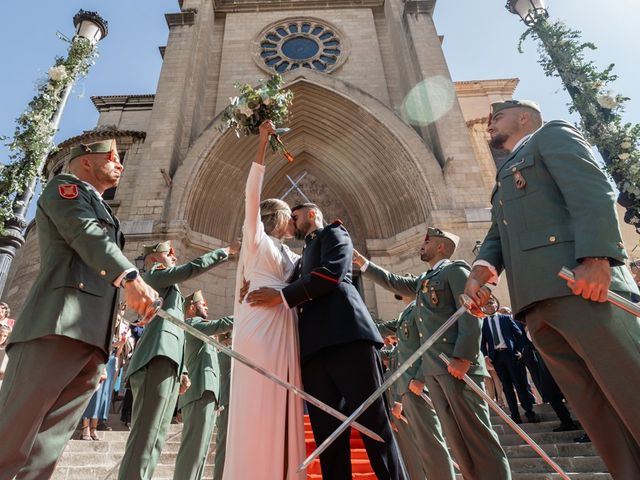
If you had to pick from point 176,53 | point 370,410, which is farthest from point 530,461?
point 176,53

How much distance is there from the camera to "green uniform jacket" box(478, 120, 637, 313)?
6.57 ft

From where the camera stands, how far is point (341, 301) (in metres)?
2.67

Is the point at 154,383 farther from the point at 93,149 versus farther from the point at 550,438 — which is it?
the point at 550,438

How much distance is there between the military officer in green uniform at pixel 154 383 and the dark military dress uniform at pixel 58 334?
0.84 metres

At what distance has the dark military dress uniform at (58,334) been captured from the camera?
6.84 feet

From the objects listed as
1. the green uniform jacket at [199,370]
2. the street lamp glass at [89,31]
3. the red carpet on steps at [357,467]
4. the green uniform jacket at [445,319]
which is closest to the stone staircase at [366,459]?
the red carpet on steps at [357,467]

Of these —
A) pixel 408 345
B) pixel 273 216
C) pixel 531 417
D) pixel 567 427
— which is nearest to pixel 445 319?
pixel 408 345

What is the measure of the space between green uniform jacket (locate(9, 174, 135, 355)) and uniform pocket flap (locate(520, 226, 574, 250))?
211cm

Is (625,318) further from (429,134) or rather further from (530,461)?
(429,134)

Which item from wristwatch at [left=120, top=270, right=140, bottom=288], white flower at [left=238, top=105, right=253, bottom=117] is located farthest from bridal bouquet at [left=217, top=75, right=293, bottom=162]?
wristwatch at [left=120, top=270, right=140, bottom=288]

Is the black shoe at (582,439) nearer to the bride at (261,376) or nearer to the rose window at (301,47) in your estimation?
the bride at (261,376)

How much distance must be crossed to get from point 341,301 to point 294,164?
40.3ft

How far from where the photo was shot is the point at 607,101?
6.64 metres

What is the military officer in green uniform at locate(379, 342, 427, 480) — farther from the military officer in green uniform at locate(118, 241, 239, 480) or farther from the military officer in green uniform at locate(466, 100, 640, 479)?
the military officer in green uniform at locate(466, 100, 640, 479)
